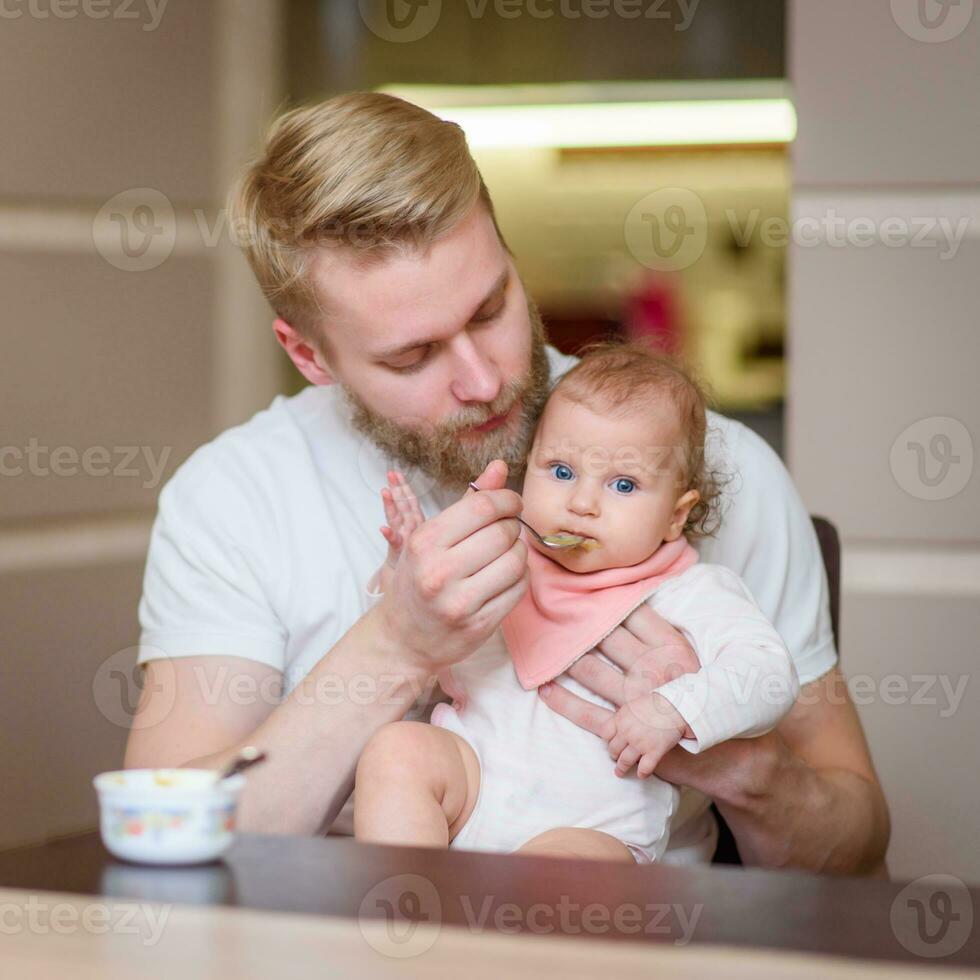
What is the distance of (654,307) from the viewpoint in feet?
12.8

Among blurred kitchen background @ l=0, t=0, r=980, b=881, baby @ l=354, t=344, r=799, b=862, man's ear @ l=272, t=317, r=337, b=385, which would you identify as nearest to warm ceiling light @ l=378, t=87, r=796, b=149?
blurred kitchen background @ l=0, t=0, r=980, b=881

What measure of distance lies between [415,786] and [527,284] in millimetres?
1071

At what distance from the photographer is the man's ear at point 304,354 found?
67.4 inches

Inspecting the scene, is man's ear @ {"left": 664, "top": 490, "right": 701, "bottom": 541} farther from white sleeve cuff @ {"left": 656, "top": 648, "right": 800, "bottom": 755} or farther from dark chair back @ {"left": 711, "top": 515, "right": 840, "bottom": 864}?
dark chair back @ {"left": 711, "top": 515, "right": 840, "bottom": 864}

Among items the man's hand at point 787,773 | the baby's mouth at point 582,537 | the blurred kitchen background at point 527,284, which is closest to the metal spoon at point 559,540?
the baby's mouth at point 582,537

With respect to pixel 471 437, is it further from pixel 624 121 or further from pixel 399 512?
pixel 624 121

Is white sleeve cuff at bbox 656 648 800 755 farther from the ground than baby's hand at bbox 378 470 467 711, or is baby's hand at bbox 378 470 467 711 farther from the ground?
baby's hand at bbox 378 470 467 711

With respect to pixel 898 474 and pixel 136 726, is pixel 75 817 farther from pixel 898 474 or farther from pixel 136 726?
pixel 898 474

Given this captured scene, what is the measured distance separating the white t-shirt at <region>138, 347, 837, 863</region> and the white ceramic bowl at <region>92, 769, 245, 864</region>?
591mm

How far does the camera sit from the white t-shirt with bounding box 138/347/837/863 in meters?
1.56

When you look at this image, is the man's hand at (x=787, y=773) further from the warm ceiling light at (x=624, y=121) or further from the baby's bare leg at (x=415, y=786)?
the warm ceiling light at (x=624, y=121)

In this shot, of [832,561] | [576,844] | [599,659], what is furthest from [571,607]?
[832,561]

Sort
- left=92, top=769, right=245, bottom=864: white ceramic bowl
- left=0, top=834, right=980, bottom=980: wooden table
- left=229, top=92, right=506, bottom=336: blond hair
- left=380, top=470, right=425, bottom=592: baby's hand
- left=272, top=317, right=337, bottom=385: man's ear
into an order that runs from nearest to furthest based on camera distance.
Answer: left=0, top=834, right=980, bottom=980: wooden table < left=92, top=769, right=245, bottom=864: white ceramic bowl < left=380, top=470, right=425, bottom=592: baby's hand < left=229, top=92, right=506, bottom=336: blond hair < left=272, top=317, right=337, bottom=385: man's ear

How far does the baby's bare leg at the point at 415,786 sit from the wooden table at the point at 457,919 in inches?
10.2
